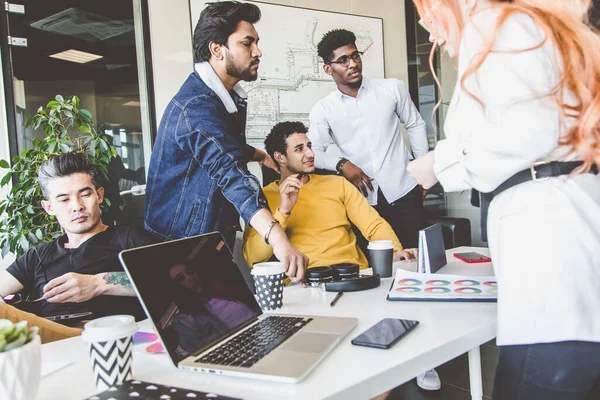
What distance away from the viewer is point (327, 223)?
7.78 ft

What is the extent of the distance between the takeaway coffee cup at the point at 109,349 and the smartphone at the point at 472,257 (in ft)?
4.26

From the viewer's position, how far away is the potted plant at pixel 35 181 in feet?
8.24

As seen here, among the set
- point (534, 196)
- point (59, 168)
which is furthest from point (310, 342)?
point (59, 168)

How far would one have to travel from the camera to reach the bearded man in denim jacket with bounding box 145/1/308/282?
57.5 inches

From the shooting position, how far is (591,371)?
0.82 metres

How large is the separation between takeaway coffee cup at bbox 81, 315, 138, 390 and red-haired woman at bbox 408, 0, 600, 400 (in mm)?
643

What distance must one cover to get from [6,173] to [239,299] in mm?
2142

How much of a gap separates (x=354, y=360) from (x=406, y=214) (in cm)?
237

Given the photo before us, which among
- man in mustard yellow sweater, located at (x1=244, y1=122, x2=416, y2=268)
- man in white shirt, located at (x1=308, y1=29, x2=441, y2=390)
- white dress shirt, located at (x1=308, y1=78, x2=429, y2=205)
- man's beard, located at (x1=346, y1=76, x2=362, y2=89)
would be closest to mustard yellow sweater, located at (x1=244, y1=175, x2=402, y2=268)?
man in mustard yellow sweater, located at (x1=244, y1=122, x2=416, y2=268)

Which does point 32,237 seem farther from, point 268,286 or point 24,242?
point 268,286

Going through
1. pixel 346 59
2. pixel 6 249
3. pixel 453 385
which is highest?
pixel 346 59

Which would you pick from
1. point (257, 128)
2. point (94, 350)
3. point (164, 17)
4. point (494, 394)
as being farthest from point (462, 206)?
point (94, 350)

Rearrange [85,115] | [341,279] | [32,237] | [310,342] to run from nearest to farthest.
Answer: [310,342]
[341,279]
[32,237]
[85,115]

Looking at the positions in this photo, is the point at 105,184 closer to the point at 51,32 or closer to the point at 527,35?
the point at 51,32
